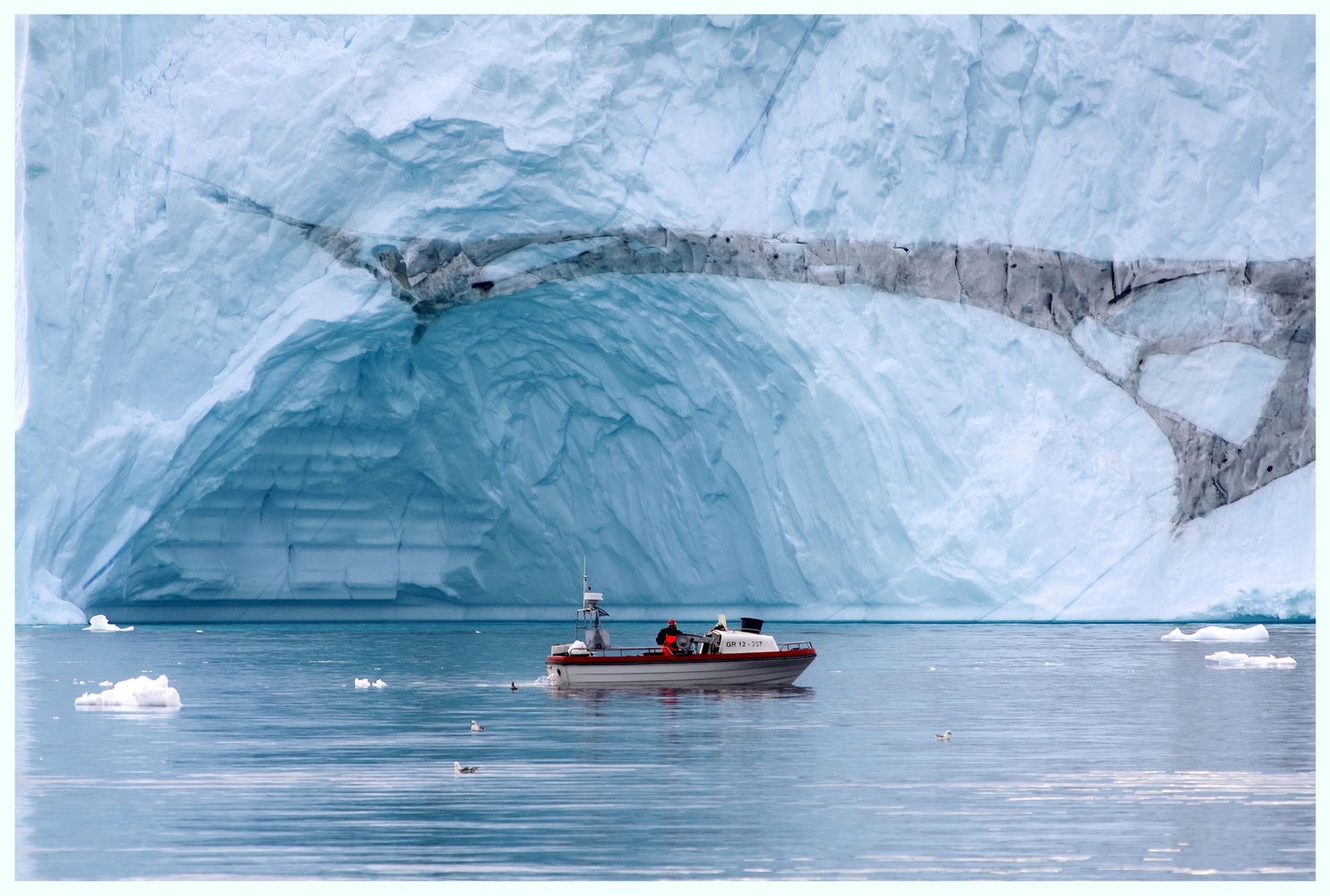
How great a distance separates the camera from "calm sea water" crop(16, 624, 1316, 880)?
24.6 feet

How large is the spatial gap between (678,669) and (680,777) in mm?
6826

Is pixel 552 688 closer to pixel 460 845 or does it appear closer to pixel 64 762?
pixel 64 762

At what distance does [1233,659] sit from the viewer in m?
19.6

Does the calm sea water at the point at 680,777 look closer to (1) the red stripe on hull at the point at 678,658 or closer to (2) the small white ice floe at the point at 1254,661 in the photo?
(1) the red stripe on hull at the point at 678,658

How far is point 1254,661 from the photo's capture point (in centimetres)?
1931

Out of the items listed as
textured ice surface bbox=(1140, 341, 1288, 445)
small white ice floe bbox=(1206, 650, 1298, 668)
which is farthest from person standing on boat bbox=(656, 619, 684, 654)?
textured ice surface bbox=(1140, 341, 1288, 445)

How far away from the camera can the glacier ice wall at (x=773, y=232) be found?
24.9 meters

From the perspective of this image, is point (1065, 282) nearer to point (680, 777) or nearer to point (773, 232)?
point (773, 232)

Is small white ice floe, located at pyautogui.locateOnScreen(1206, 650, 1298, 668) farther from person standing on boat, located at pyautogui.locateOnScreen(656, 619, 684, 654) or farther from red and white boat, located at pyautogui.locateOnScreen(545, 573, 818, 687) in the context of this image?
person standing on boat, located at pyautogui.locateOnScreen(656, 619, 684, 654)

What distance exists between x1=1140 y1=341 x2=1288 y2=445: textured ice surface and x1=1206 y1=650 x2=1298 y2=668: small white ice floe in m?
6.21

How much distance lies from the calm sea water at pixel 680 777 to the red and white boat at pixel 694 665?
252mm

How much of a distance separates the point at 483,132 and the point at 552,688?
10790 mm

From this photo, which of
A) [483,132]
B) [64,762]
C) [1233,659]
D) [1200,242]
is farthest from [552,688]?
[1200,242]

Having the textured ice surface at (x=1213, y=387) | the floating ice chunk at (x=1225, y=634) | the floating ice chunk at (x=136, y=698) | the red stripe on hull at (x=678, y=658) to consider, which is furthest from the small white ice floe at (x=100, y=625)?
the textured ice surface at (x=1213, y=387)
